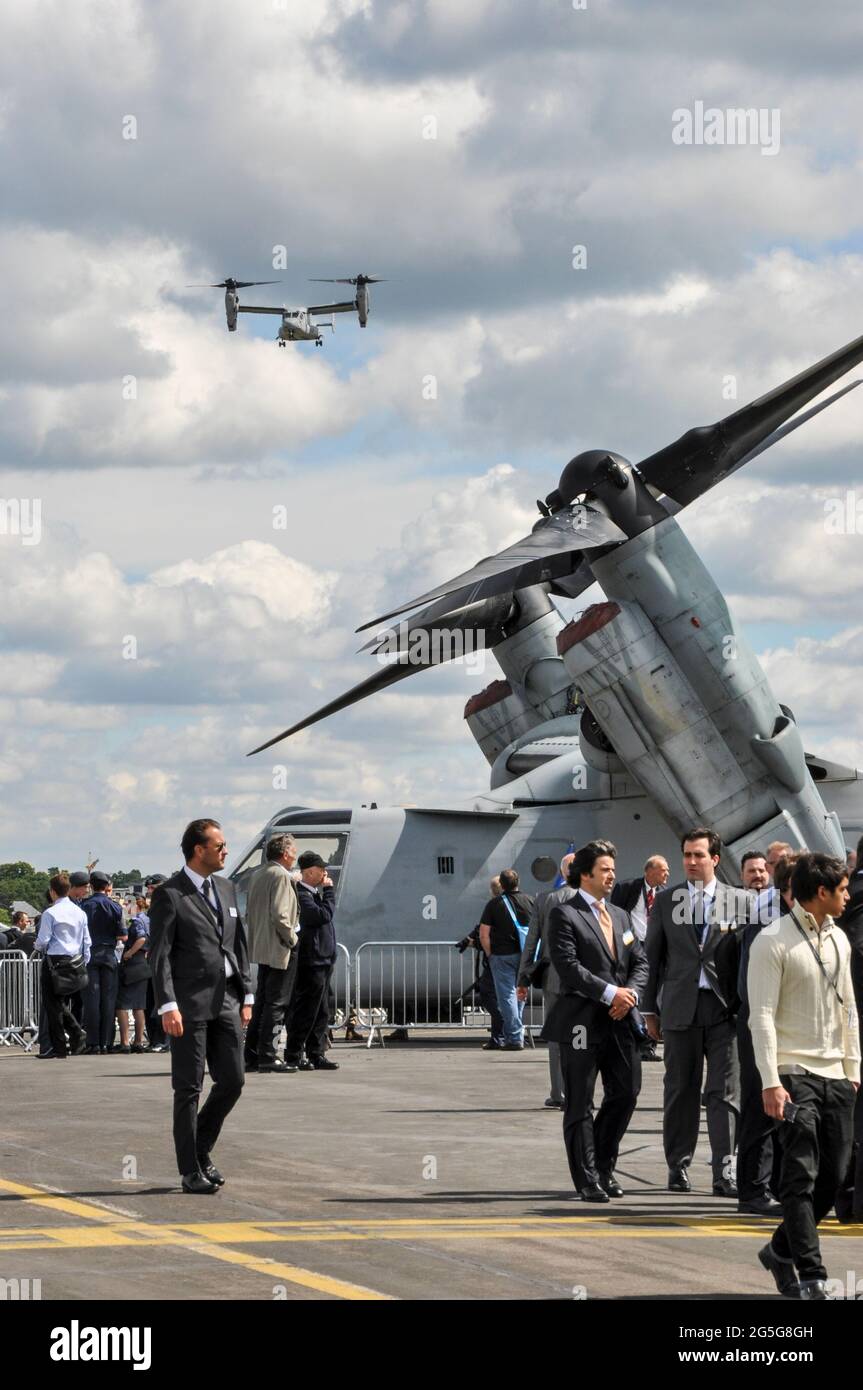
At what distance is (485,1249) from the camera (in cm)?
862

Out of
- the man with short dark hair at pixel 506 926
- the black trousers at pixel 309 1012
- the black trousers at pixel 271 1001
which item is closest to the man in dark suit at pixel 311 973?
the black trousers at pixel 309 1012

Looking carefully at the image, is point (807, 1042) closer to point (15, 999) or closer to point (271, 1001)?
point (271, 1001)

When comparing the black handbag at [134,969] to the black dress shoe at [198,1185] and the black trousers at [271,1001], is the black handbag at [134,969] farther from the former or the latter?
the black dress shoe at [198,1185]

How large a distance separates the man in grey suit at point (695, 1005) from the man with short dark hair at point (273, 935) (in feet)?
22.4

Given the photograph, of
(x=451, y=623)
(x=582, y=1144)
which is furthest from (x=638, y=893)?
(x=451, y=623)

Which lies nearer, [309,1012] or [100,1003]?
[309,1012]

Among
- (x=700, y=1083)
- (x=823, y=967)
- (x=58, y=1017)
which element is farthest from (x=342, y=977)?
(x=823, y=967)

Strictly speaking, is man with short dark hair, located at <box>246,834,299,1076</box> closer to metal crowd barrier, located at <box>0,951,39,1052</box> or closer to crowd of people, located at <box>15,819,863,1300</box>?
crowd of people, located at <box>15,819,863,1300</box>

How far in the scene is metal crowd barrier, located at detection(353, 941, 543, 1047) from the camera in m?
22.5

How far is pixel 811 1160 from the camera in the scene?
24.5ft

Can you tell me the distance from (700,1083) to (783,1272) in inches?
150

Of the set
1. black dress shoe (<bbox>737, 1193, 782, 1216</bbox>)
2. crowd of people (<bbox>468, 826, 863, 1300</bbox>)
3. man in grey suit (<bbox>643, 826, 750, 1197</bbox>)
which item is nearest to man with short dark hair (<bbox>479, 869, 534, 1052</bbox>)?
crowd of people (<bbox>468, 826, 863, 1300</bbox>)

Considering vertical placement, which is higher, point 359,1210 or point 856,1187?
point 856,1187

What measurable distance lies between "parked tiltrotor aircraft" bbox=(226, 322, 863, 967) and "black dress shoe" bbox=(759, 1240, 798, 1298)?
11.0 m
